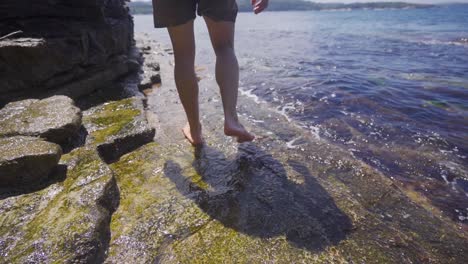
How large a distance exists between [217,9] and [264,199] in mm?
1485

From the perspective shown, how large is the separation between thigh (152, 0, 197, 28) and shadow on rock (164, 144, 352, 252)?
1.13 metres

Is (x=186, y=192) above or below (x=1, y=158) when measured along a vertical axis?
below

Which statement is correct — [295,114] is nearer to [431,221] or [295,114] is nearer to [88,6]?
[431,221]

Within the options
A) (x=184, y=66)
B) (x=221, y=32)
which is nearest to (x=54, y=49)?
(x=184, y=66)

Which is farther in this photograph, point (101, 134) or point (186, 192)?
point (101, 134)

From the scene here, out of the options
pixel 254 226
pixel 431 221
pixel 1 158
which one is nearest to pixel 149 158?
pixel 1 158

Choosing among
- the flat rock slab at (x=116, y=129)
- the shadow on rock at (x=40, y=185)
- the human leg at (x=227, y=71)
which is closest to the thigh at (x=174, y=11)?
the human leg at (x=227, y=71)

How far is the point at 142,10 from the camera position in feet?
312

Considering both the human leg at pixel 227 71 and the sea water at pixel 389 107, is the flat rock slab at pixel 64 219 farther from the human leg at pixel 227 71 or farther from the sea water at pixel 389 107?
the sea water at pixel 389 107

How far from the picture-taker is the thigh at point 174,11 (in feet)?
7.70

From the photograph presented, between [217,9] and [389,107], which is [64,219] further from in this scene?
[389,107]

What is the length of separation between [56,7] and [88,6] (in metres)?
0.50

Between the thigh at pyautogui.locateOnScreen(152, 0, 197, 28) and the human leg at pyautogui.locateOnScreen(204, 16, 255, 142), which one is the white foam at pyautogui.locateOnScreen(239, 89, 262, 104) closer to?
the human leg at pyautogui.locateOnScreen(204, 16, 255, 142)

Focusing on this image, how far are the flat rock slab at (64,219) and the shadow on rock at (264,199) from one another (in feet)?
1.77
